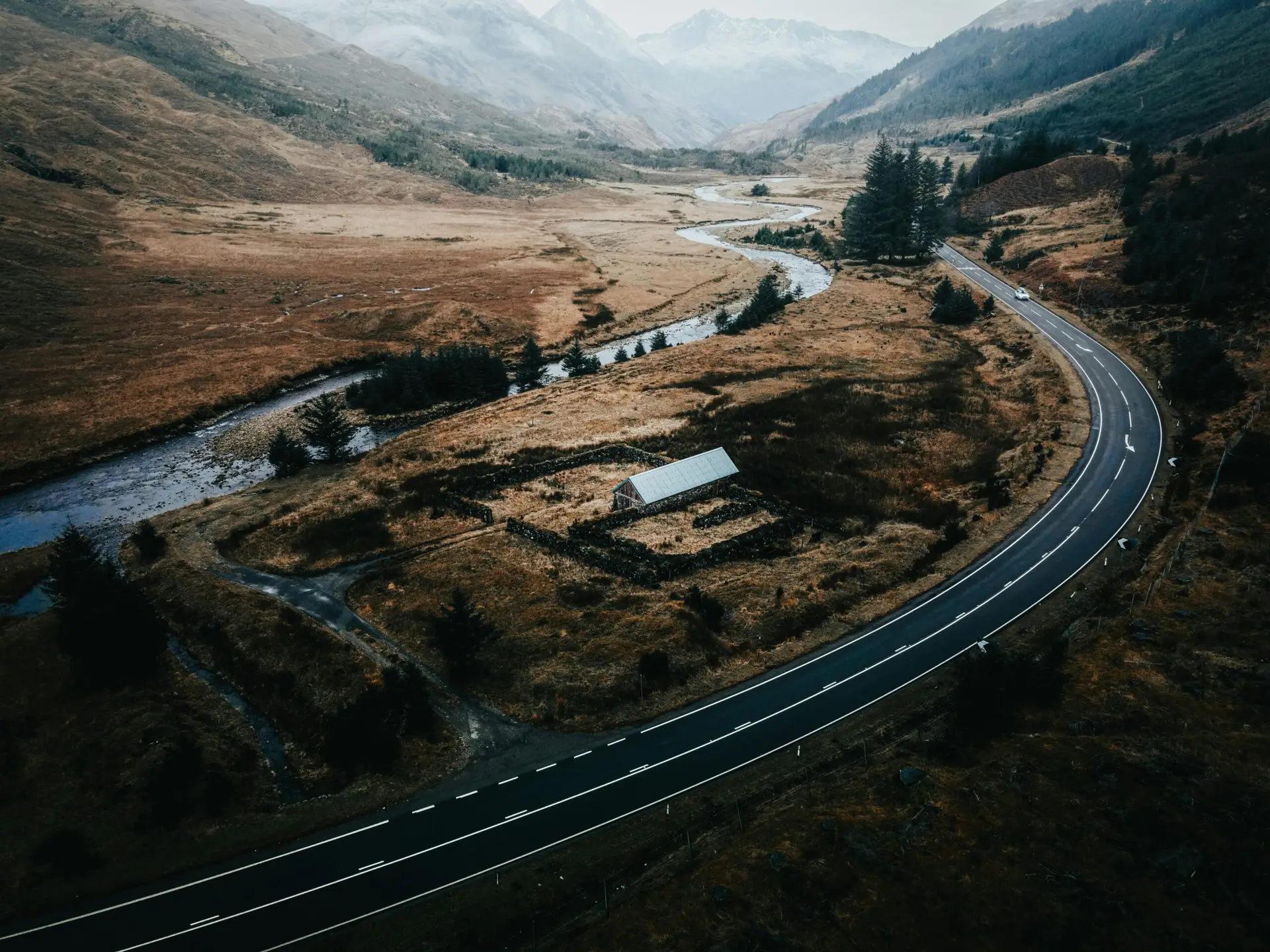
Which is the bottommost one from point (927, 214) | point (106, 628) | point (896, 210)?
point (106, 628)

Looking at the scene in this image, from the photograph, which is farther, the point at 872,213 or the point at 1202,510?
the point at 872,213

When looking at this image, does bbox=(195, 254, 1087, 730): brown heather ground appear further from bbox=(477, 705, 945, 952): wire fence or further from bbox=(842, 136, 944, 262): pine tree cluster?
bbox=(842, 136, 944, 262): pine tree cluster

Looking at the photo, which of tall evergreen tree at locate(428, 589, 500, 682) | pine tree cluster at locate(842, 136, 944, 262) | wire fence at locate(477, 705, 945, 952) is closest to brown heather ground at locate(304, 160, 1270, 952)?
wire fence at locate(477, 705, 945, 952)

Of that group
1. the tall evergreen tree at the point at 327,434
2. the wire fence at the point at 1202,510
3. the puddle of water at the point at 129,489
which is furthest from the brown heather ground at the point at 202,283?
the wire fence at the point at 1202,510

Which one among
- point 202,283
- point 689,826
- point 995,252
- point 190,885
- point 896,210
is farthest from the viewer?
point 896,210

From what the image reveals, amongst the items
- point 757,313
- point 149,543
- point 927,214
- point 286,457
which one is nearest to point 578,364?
point 757,313

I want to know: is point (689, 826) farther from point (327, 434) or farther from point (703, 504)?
point (327, 434)

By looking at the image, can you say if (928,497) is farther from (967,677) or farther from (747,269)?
(747,269)
